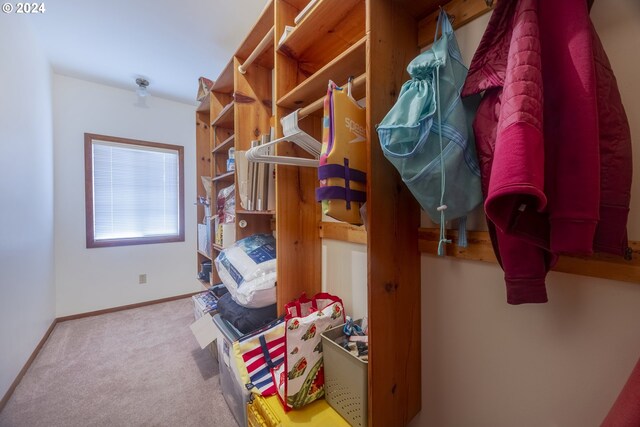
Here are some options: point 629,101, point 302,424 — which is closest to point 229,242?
point 302,424

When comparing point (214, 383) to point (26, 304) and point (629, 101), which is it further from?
point (629, 101)

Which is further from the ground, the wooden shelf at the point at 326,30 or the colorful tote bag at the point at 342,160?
the wooden shelf at the point at 326,30

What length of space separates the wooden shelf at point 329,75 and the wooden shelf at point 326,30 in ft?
0.76

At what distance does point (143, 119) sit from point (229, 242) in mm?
2427

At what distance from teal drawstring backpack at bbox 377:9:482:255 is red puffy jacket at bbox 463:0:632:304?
0.17 m

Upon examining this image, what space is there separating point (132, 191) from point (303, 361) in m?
3.26

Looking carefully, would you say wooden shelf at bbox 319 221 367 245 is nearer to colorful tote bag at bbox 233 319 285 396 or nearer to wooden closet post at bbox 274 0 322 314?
wooden closet post at bbox 274 0 322 314

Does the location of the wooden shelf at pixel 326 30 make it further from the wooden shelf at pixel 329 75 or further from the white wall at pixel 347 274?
the white wall at pixel 347 274

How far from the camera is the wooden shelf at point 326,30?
41.3 inches

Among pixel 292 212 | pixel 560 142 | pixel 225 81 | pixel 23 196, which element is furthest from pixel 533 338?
pixel 23 196

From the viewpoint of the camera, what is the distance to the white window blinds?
3.04 m

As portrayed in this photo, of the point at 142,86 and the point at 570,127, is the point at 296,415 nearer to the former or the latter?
the point at 570,127

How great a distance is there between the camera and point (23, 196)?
6.46 feet

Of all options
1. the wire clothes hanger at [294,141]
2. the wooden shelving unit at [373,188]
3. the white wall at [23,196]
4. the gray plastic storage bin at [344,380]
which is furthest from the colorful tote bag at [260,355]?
the white wall at [23,196]
